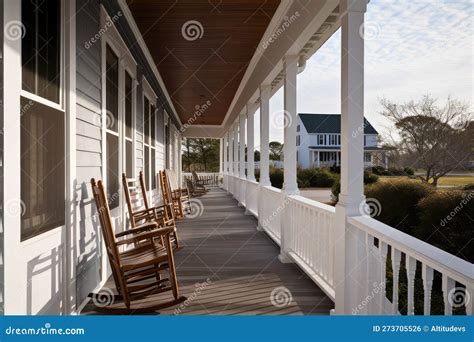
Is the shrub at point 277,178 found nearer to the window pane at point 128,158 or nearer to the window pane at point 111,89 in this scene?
the window pane at point 128,158

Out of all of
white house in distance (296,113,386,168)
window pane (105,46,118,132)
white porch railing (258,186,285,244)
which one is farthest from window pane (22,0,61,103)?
white house in distance (296,113,386,168)

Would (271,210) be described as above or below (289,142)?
below

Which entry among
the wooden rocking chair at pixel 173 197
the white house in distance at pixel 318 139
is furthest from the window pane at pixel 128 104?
the white house in distance at pixel 318 139

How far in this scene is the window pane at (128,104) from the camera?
4.91 metres

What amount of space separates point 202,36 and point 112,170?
2088mm

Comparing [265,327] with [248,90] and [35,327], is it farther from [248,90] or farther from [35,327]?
[248,90]

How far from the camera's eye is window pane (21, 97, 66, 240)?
2041 mm

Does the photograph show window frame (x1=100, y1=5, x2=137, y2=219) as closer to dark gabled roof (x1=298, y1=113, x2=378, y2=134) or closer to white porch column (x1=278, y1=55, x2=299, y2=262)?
white porch column (x1=278, y1=55, x2=299, y2=262)

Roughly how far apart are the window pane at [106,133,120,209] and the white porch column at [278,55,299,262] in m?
1.96

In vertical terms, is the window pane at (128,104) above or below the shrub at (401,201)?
above

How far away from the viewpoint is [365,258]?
2.58 meters

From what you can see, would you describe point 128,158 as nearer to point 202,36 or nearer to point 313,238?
point 202,36

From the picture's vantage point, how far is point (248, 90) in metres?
7.71

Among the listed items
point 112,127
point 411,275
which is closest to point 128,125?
point 112,127
